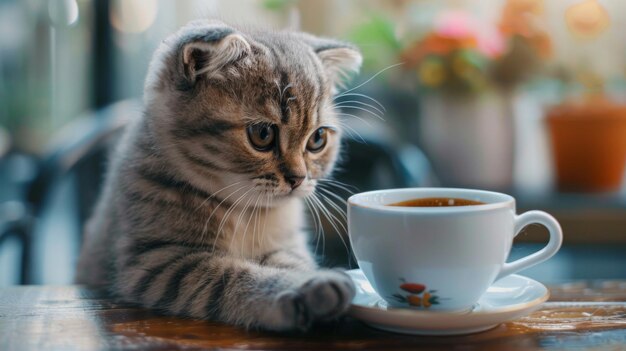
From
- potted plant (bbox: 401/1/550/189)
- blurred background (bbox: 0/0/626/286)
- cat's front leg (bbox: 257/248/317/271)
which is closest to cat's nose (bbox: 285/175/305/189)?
cat's front leg (bbox: 257/248/317/271)

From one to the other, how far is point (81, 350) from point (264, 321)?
19 cm

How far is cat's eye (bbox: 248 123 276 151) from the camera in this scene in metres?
0.97

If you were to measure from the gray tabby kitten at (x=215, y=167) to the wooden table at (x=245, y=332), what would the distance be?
76 mm

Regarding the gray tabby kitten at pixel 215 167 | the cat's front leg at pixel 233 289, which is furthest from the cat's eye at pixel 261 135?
the cat's front leg at pixel 233 289

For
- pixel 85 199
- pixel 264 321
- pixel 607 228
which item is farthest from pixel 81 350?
pixel 607 228

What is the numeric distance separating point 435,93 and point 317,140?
1.15 meters

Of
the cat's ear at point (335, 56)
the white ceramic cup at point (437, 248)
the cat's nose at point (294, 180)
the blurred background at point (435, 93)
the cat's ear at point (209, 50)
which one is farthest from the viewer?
the blurred background at point (435, 93)

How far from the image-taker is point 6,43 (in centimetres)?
230

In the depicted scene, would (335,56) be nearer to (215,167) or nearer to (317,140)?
(317,140)

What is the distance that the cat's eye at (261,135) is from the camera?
3.19 ft

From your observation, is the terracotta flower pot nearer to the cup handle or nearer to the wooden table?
the wooden table

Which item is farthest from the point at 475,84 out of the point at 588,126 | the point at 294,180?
the point at 294,180

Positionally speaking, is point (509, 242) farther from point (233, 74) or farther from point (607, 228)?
point (607, 228)

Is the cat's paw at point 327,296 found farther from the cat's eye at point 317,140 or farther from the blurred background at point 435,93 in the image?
the blurred background at point 435,93
